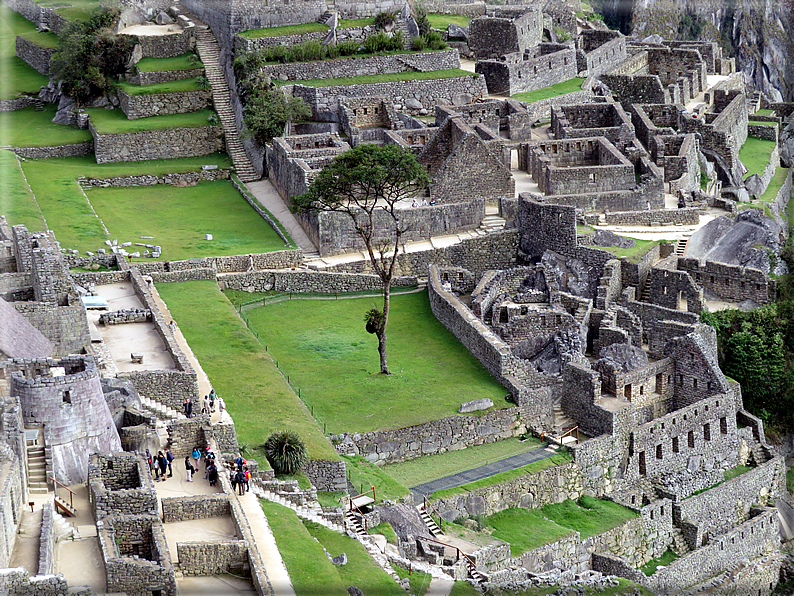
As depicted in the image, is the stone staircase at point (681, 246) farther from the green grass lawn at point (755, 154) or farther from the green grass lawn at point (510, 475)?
the green grass lawn at point (510, 475)

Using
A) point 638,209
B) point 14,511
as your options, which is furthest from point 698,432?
point 14,511

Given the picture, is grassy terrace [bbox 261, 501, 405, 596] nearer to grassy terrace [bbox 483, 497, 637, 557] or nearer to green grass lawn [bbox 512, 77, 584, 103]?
grassy terrace [bbox 483, 497, 637, 557]

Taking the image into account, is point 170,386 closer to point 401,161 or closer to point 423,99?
point 401,161

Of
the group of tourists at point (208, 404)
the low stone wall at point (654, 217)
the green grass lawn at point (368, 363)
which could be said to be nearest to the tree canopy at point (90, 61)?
the green grass lawn at point (368, 363)

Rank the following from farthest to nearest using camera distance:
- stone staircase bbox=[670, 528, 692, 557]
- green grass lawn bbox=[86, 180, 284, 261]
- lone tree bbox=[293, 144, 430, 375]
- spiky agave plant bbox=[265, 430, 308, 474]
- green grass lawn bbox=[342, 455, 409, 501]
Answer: green grass lawn bbox=[86, 180, 284, 261], lone tree bbox=[293, 144, 430, 375], stone staircase bbox=[670, 528, 692, 557], green grass lawn bbox=[342, 455, 409, 501], spiky agave plant bbox=[265, 430, 308, 474]

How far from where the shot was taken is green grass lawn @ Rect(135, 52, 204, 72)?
78.4m

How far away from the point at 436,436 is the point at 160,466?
11500 mm

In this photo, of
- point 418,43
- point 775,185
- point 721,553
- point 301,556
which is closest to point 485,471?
point 721,553

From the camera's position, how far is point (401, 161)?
54.3m

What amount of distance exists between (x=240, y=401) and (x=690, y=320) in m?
18.2

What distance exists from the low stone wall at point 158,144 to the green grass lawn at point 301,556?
117 ft

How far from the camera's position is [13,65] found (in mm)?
88750

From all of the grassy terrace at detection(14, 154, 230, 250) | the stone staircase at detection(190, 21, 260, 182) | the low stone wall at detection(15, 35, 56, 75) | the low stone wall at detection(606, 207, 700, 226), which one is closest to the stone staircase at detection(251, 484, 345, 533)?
the grassy terrace at detection(14, 154, 230, 250)

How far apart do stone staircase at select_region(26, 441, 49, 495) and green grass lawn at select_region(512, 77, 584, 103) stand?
43400 mm
